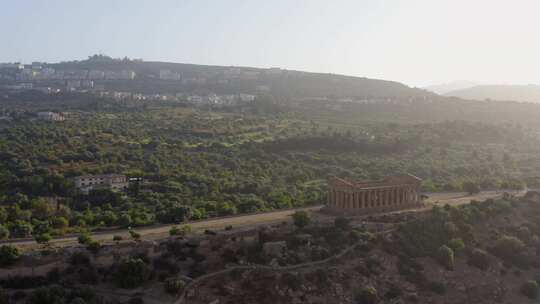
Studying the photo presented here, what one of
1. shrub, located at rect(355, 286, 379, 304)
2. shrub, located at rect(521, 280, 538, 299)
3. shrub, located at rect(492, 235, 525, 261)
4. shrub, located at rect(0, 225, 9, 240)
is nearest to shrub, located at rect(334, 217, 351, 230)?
shrub, located at rect(355, 286, 379, 304)

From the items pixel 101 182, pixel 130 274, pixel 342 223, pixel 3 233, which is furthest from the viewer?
pixel 101 182

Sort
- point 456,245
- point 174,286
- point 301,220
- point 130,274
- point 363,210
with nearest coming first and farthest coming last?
point 174,286 → point 130,274 → point 301,220 → point 456,245 → point 363,210

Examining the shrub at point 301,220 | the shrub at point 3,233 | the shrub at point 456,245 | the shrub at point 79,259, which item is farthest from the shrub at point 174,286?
the shrub at point 456,245

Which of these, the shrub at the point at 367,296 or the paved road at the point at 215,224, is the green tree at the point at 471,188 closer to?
the paved road at the point at 215,224

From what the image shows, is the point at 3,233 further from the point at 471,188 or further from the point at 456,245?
the point at 471,188

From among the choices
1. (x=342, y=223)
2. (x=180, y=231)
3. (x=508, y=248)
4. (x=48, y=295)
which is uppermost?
(x=342, y=223)

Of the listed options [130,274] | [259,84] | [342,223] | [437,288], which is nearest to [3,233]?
[130,274]

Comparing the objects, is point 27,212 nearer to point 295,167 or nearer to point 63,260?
point 63,260
